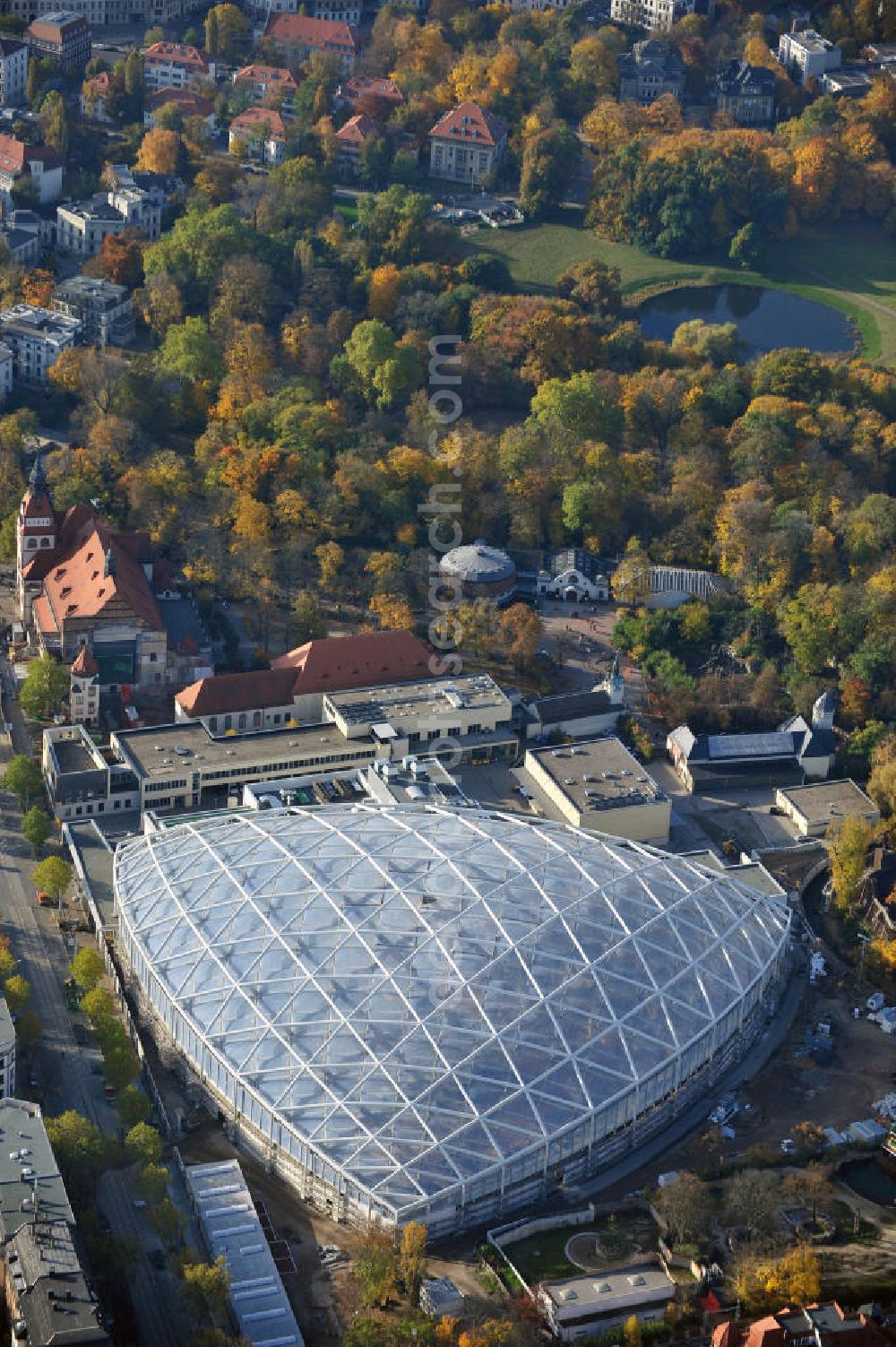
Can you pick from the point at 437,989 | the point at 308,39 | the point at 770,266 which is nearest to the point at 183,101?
the point at 308,39

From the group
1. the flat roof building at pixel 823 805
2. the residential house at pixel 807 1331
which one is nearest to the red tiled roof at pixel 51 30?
the flat roof building at pixel 823 805

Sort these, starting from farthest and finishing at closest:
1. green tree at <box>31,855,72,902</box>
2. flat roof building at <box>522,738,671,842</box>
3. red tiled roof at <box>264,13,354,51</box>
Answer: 1. red tiled roof at <box>264,13,354,51</box>
2. flat roof building at <box>522,738,671,842</box>
3. green tree at <box>31,855,72,902</box>

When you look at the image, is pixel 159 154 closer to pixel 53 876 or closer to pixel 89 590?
pixel 89 590

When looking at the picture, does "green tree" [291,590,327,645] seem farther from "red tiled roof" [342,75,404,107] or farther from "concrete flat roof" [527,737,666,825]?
"red tiled roof" [342,75,404,107]

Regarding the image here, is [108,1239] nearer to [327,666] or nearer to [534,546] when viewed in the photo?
[327,666]

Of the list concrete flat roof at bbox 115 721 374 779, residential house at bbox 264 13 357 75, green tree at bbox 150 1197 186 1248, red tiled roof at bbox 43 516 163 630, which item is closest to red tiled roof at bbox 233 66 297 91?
residential house at bbox 264 13 357 75

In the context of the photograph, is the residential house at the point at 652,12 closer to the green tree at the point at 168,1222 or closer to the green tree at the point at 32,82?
the green tree at the point at 32,82
